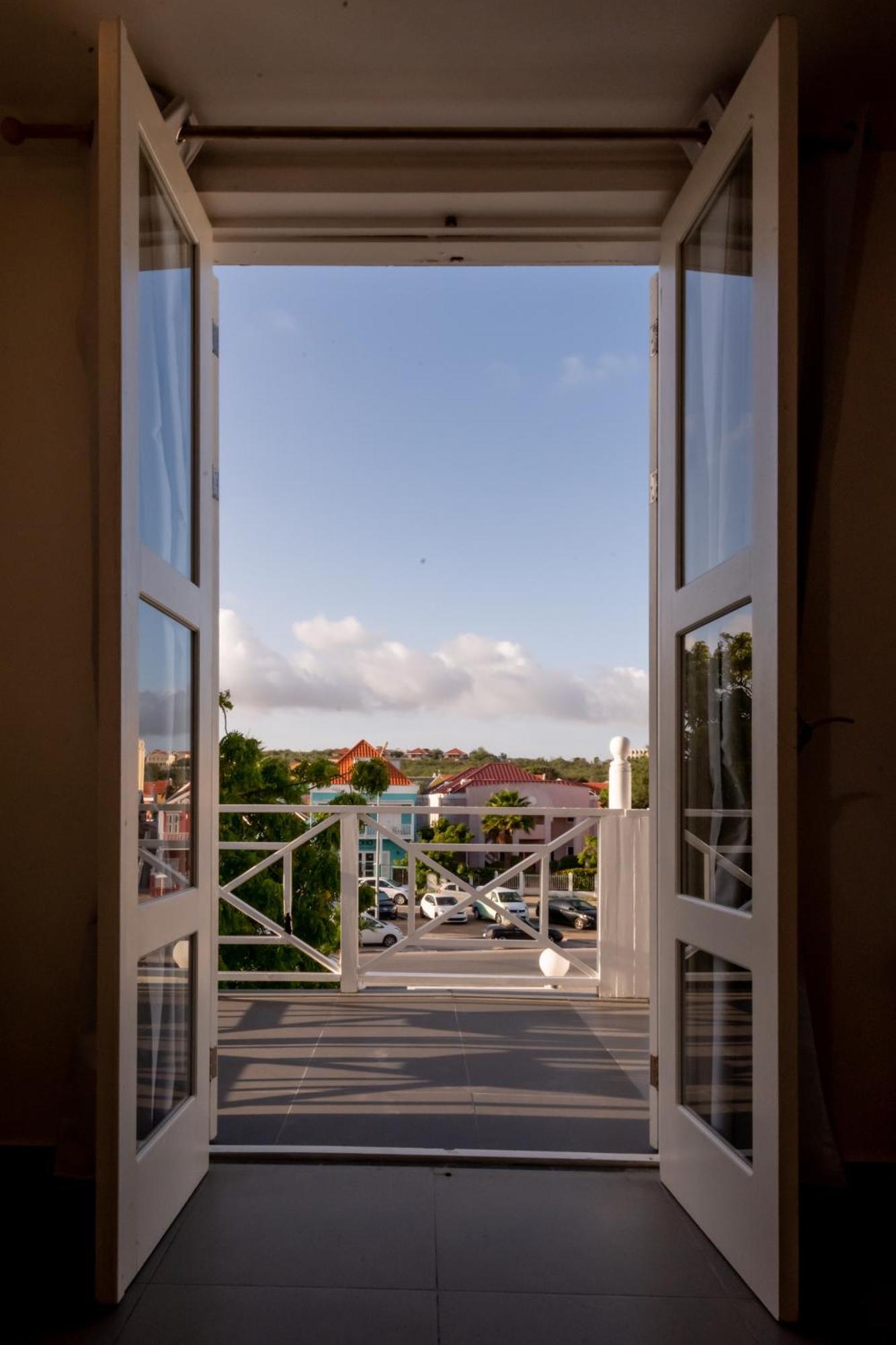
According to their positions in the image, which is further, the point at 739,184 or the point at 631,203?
the point at 631,203

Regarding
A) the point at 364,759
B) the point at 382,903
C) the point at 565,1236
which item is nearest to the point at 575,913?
the point at 565,1236

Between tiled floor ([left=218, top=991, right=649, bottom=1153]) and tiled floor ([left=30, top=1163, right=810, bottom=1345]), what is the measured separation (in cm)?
29

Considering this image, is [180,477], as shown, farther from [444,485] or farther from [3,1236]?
[444,485]

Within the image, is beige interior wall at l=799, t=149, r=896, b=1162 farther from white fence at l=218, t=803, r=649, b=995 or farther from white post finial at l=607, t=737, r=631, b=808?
white post finial at l=607, t=737, r=631, b=808

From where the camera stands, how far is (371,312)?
67.7 feet

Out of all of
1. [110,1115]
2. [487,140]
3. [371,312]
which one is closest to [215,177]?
[487,140]

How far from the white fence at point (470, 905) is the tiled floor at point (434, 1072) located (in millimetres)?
132

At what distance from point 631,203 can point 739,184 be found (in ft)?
1.69

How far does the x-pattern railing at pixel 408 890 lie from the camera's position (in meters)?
4.38

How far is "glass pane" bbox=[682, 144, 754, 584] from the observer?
6.36 feet

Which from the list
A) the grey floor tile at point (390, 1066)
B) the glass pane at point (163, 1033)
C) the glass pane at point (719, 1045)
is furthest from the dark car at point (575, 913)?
the glass pane at point (163, 1033)

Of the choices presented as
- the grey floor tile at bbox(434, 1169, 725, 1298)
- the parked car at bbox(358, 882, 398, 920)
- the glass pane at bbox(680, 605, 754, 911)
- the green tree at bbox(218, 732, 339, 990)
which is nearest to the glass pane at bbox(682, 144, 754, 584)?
the glass pane at bbox(680, 605, 754, 911)

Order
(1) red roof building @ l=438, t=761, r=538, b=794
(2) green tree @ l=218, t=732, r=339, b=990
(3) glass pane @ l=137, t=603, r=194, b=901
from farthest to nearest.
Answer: (1) red roof building @ l=438, t=761, r=538, b=794, (2) green tree @ l=218, t=732, r=339, b=990, (3) glass pane @ l=137, t=603, r=194, b=901

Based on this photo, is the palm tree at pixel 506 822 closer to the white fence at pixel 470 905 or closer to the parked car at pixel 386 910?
the white fence at pixel 470 905
